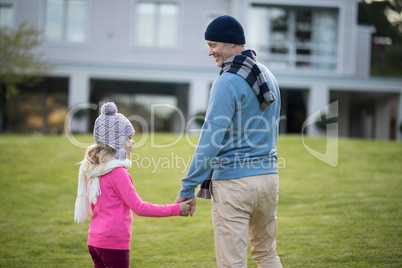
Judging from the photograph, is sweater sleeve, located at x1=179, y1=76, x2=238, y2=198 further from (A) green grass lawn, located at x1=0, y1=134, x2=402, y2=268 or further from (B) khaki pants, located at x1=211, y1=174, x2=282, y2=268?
(A) green grass lawn, located at x1=0, y1=134, x2=402, y2=268

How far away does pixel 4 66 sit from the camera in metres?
14.9

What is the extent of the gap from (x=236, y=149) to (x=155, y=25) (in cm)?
1595

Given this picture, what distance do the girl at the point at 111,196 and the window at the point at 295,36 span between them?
16251mm

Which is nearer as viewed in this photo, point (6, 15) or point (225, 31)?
point (225, 31)

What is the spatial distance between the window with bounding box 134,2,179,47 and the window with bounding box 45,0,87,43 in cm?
235

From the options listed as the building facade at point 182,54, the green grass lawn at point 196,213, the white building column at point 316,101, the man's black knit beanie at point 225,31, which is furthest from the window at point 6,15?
the man's black knit beanie at point 225,31

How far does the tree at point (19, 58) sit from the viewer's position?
15.0m

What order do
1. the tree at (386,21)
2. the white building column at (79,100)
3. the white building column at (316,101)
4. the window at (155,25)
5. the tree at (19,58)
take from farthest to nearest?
the tree at (386,21), the window at (155,25), the white building column at (316,101), the white building column at (79,100), the tree at (19,58)

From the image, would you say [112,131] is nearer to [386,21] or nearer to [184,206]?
[184,206]

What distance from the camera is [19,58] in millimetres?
15188

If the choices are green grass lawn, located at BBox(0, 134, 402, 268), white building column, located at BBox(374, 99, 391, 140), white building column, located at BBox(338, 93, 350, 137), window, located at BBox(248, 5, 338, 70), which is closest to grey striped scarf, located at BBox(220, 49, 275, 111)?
green grass lawn, located at BBox(0, 134, 402, 268)

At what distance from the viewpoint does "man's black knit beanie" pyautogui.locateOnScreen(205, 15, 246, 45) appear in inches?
109

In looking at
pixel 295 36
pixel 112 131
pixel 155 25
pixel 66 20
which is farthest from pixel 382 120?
pixel 112 131

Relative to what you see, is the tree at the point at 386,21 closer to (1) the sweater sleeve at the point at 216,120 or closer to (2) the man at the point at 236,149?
(2) the man at the point at 236,149
